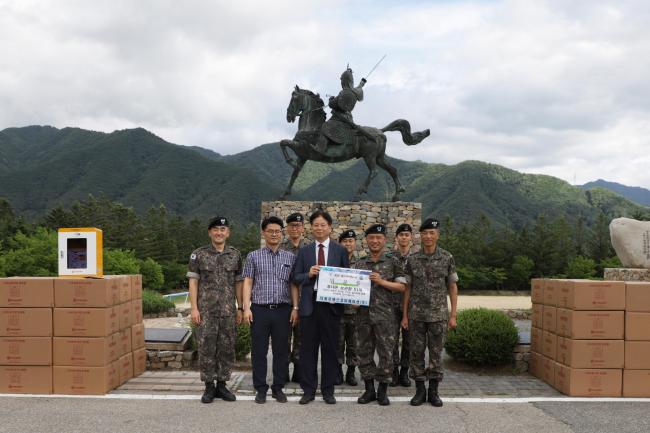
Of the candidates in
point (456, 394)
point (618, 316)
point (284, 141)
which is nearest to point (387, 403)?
point (456, 394)

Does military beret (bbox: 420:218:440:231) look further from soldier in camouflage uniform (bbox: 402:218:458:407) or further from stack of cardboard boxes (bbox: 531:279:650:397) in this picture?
stack of cardboard boxes (bbox: 531:279:650:397)

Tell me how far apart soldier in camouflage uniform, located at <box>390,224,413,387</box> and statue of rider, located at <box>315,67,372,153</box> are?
4.93 meters

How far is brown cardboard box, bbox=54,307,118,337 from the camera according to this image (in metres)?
4.88

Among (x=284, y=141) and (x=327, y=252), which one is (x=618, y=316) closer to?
(x=327, y=252)

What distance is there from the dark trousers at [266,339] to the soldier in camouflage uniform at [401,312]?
96cm

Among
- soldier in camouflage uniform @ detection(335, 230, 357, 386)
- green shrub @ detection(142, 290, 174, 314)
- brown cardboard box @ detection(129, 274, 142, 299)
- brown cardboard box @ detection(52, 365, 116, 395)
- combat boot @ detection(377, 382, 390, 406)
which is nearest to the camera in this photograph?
combat boot @ detection(377, 382, 390, 406)

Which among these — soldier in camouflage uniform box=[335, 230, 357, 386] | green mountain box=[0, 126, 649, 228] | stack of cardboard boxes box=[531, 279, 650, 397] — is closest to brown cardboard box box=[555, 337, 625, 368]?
stack of cardboard boxes box=[531, 279, 650, 397]

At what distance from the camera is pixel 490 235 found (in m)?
37.4

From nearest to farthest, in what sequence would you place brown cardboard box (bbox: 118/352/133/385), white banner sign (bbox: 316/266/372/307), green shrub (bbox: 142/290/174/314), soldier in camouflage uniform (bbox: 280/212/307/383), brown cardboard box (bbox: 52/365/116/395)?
white banner sign (bbox: 316/266/372/307)
brown cardboard box (bbox: 52/365/116/395)
soldier in camouflage uniform (bbox: 280/212/307/383)
brown cardboard box (bbox: 118/352/133/385)
green shrub (bbox: 142/290/174/314)

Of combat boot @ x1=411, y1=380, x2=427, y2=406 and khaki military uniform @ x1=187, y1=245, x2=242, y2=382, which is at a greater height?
khaki military uniform @ x1=187, y1=245, x2=242, y2=382

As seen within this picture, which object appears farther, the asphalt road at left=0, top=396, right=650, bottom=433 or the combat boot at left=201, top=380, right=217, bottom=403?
the combat boot at left=201, top=380, right=217, bottom=403

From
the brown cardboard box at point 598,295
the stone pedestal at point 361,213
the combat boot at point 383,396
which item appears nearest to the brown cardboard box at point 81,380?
the combat boot at point 383,396

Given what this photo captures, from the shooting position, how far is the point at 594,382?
496 cm

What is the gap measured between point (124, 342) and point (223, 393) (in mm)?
1245
